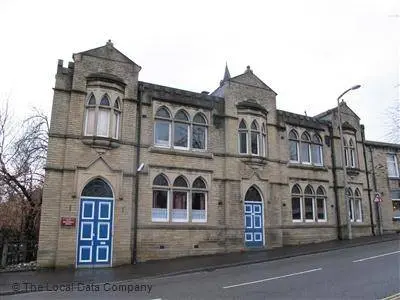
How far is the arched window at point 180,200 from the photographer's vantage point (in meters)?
18.3

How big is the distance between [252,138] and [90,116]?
900 centimetres

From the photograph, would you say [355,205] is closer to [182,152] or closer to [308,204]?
[308,204]

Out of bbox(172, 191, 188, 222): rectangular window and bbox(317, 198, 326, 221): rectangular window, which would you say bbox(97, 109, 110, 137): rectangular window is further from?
bbox(317, 198, 326, 221): rectangular window

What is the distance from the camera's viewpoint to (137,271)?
1402 cm

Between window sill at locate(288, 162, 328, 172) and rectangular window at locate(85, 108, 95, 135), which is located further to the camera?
window sill at locate(288, 162, 328, 172)

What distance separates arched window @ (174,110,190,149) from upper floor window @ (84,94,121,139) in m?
3.20

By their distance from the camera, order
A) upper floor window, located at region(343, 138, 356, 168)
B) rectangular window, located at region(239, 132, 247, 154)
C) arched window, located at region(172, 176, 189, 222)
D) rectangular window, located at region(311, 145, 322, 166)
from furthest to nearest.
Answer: upper floor window, located at region(343, 138, 356, 168) → rectangular window, located at region(311, 145, 322, 166) → rectangular window, located at region(239, 132, 247, 154) → arched window, located at region(172, 176, 189, 222)

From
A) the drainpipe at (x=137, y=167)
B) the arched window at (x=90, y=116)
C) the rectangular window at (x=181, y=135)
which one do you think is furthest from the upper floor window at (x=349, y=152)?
the arched window at (x=90, y=116)

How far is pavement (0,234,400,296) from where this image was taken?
39.2ft

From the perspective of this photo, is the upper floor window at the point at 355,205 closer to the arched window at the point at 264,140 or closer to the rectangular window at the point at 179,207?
the arched window at the point at 264,140

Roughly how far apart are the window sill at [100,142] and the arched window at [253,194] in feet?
25.3

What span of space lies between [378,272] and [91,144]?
40.2 feet

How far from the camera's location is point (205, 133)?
2009 centimetres

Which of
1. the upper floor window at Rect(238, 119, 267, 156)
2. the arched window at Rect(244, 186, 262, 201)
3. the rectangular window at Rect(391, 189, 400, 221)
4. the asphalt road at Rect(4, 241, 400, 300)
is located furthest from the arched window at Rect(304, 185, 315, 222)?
the rectangular window at Rect(391, 189, 400, 221)
